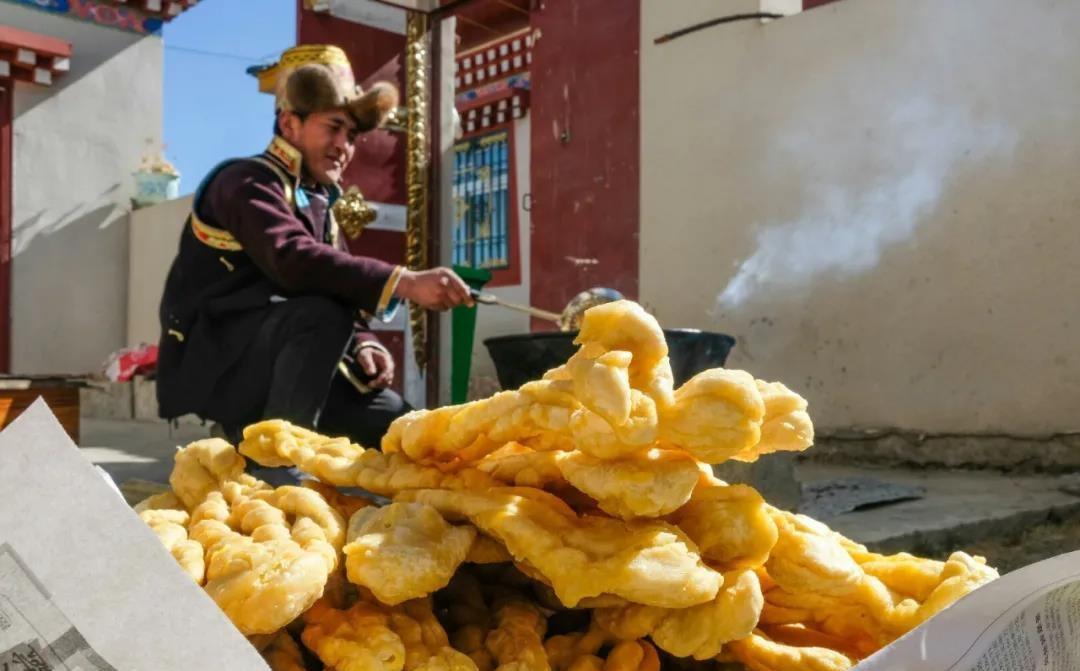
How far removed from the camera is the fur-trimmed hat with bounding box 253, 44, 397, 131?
244 centimetres

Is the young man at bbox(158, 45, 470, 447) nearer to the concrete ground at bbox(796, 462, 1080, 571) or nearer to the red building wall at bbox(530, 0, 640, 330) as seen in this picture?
the concrete ground at bbox(796, 462, 1080, 571)

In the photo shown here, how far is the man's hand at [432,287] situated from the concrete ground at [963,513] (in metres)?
→ 0.85

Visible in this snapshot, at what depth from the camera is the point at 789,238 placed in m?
4.36

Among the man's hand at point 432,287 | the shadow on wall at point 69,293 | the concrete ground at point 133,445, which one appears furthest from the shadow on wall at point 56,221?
the man's hand at point 432,287

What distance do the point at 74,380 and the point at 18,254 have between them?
4.13m

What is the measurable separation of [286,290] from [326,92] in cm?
54

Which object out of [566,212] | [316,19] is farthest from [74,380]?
[566,212]

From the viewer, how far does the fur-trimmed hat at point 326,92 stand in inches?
96.2

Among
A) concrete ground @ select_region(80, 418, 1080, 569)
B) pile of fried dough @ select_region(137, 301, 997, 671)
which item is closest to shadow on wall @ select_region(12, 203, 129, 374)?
concrete ground @ select_region(80, 418, 1080, 569)

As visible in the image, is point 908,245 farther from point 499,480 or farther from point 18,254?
point 18,254

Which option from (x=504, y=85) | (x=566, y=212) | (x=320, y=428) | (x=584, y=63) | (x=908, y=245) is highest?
(x=504, y=85)

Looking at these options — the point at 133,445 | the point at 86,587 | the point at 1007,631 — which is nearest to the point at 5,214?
the point at 133,445

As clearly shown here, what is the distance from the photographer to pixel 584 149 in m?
5.55

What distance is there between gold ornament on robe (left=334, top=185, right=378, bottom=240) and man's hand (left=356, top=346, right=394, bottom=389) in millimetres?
2135
